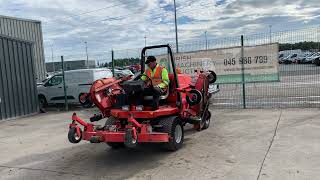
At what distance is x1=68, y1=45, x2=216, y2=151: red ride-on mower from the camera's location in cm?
676

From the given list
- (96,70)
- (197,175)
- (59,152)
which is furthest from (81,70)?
(197,175)

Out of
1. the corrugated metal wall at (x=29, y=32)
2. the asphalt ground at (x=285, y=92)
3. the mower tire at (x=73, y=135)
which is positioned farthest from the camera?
the corrugated metal wall at (x=29, y=32)

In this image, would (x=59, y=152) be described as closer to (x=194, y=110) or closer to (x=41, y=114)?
(x=194, y=110)

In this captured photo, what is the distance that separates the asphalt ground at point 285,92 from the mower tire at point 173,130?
19.1ft

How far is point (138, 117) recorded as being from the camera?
7.21 m

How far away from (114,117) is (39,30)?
22947 millimetres

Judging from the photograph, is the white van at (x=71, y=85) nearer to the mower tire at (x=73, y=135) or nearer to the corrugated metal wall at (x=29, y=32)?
the corrugated metal wall at (x=29, y=32)

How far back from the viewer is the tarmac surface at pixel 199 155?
20.0 ft

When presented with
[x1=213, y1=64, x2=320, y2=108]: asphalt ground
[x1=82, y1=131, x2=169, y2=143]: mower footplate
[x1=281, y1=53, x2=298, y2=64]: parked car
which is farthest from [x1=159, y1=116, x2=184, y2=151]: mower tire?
[x1=281, y1=53, x2=298, y2=64]: parked car

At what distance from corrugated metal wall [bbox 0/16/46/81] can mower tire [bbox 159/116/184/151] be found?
791 inches

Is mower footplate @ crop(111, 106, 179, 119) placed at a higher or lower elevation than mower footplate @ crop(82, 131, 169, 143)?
higher

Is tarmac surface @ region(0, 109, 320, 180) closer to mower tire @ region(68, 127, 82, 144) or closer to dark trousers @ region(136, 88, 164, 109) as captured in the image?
mower tire @ region(68, 127, 82, 144)

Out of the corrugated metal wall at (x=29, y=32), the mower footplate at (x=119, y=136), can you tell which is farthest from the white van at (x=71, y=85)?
the mower footplate at (x=119, y=136)

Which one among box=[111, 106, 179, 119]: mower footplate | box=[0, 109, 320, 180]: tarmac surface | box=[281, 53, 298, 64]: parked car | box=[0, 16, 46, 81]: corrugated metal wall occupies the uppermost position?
box=[0, 16, 46, 81]: corrugated metal wall
